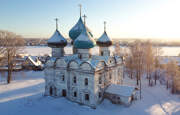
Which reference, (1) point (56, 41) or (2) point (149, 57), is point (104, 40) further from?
(2) point (149, 57)

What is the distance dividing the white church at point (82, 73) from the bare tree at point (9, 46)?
10101mm

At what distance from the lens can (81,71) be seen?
1391 cm

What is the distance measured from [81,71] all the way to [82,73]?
0.79 ft

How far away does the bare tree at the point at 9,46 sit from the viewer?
22266mm

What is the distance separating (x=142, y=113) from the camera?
13.1m

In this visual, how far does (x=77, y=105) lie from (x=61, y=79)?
12.1 ft

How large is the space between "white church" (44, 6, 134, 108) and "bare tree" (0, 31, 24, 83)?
1010cm

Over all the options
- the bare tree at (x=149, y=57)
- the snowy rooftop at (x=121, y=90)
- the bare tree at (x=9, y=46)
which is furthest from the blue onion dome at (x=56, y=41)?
the bare tree at (x=149, y=57)

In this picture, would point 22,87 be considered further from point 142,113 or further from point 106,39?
point 142,113

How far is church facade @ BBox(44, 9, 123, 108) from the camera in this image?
13611 millimetres

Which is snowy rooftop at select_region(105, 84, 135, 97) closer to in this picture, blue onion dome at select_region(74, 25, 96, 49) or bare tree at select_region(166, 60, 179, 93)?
blue onion dome at select_region(74, 25, 96, 49)

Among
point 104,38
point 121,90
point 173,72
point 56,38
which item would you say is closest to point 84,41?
point 56,38

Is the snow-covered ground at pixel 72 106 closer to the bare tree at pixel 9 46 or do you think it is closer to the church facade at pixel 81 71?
the church facade at pixel 81 71

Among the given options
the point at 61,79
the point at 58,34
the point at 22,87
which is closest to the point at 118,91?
the point at 61,79
